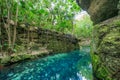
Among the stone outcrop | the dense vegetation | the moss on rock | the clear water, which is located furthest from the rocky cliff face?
the dense vegetation

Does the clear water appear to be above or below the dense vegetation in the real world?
below

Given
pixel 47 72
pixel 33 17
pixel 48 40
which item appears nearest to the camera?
pixel 47 72

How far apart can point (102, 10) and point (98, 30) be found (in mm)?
1892

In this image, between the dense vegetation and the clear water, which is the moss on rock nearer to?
the clear water

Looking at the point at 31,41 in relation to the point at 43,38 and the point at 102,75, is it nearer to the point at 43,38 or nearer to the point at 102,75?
the point at 43,38

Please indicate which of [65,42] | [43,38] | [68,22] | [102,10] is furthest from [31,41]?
[102,10]

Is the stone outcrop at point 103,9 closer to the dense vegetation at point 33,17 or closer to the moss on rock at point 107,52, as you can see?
the moss on rock at point 107,52

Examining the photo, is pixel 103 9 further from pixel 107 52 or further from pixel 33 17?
pixel 33 17

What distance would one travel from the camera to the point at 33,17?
2594 cm

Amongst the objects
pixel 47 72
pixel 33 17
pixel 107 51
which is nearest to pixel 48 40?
pixel 33 17

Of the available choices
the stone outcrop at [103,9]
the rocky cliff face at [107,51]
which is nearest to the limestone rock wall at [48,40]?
the stone outcrop at [103,9]

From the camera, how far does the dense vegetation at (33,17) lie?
18562mm

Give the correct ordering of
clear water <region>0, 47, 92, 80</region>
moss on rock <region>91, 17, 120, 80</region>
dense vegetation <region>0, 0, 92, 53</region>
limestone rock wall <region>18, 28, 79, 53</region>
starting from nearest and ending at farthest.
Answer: moss on rock <region>91, 17, 120, 80</region> → clear water <region>0, 47, 92, 80</region> → dense vegetation <region>0, 0, 92, 53</region> → limestone rock wall <region>18, 28, 79, 53</region>

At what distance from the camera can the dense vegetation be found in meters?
18.6
